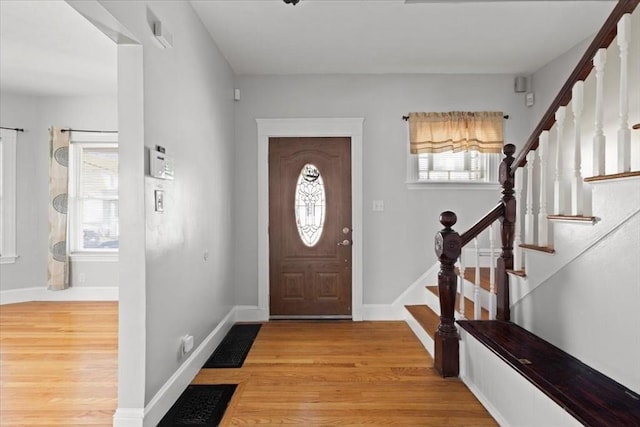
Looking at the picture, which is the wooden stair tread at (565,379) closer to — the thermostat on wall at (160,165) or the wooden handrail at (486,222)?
the wooden handrail at (486,222)

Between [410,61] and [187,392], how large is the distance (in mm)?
3612

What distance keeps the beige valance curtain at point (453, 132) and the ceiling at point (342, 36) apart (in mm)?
510

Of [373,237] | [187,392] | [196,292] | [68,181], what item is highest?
[68,181]

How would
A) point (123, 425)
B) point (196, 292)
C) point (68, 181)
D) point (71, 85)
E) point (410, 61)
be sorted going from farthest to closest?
point (68, 181), point (71, 85), point (410, 61), point (196, 292), point (123, 425)

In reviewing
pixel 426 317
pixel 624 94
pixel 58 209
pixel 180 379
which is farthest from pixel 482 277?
pixel 58 209

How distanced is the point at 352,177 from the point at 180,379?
2647mm

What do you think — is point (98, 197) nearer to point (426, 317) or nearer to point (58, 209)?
point (58, 209)

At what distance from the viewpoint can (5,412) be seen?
2385mm

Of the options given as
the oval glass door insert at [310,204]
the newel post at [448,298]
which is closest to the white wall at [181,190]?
the oval glass door insert at [310,204]

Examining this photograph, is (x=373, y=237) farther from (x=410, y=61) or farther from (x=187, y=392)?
(x=187, y=392)

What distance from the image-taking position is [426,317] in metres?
3.77

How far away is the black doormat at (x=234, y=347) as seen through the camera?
317 centimetres

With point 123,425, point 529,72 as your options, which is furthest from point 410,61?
point 123,425

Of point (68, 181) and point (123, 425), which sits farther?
point (68, 181)
